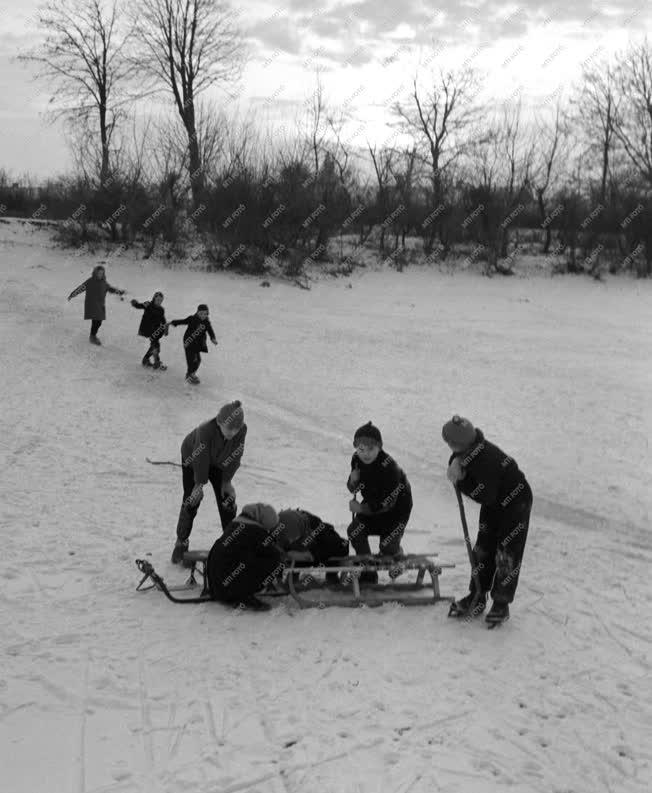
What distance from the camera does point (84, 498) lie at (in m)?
8.48

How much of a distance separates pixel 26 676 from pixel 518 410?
9.54 metres

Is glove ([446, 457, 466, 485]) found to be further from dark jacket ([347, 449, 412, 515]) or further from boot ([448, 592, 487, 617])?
boot ([448, 592, 487, 617])

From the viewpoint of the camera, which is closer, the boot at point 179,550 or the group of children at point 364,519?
the group of children at point 364,519

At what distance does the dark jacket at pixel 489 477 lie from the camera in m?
5.49

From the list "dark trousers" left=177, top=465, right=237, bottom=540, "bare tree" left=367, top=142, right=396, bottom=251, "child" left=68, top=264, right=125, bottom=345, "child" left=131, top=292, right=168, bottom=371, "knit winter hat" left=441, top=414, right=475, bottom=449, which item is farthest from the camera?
"bare tree" left=367, top=142, right=396, bottom=251

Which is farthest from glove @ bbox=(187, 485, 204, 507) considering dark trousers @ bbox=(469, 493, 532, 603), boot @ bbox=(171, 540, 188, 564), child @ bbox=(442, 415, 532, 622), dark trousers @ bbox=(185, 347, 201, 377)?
dark trousers @ bbox=(185, 347, 201, 377)

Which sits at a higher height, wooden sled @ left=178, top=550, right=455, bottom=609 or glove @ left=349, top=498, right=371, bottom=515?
glove @ left=349, top=498, right=371, bottom=515

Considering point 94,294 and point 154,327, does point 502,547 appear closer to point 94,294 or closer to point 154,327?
point 154,327

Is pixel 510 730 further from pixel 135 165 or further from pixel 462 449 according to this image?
pixel 135 165

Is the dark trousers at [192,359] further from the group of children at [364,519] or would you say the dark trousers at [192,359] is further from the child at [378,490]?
the child at [378,490]

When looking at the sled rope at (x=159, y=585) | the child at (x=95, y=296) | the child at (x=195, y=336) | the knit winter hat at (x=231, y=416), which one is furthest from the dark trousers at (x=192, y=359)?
the sled rope at (x=159, y=585)

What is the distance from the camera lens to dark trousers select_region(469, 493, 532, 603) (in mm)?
5605

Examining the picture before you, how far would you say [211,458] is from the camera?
6562 mm

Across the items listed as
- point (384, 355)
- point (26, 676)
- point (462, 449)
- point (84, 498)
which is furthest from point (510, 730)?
point (384, 355)
